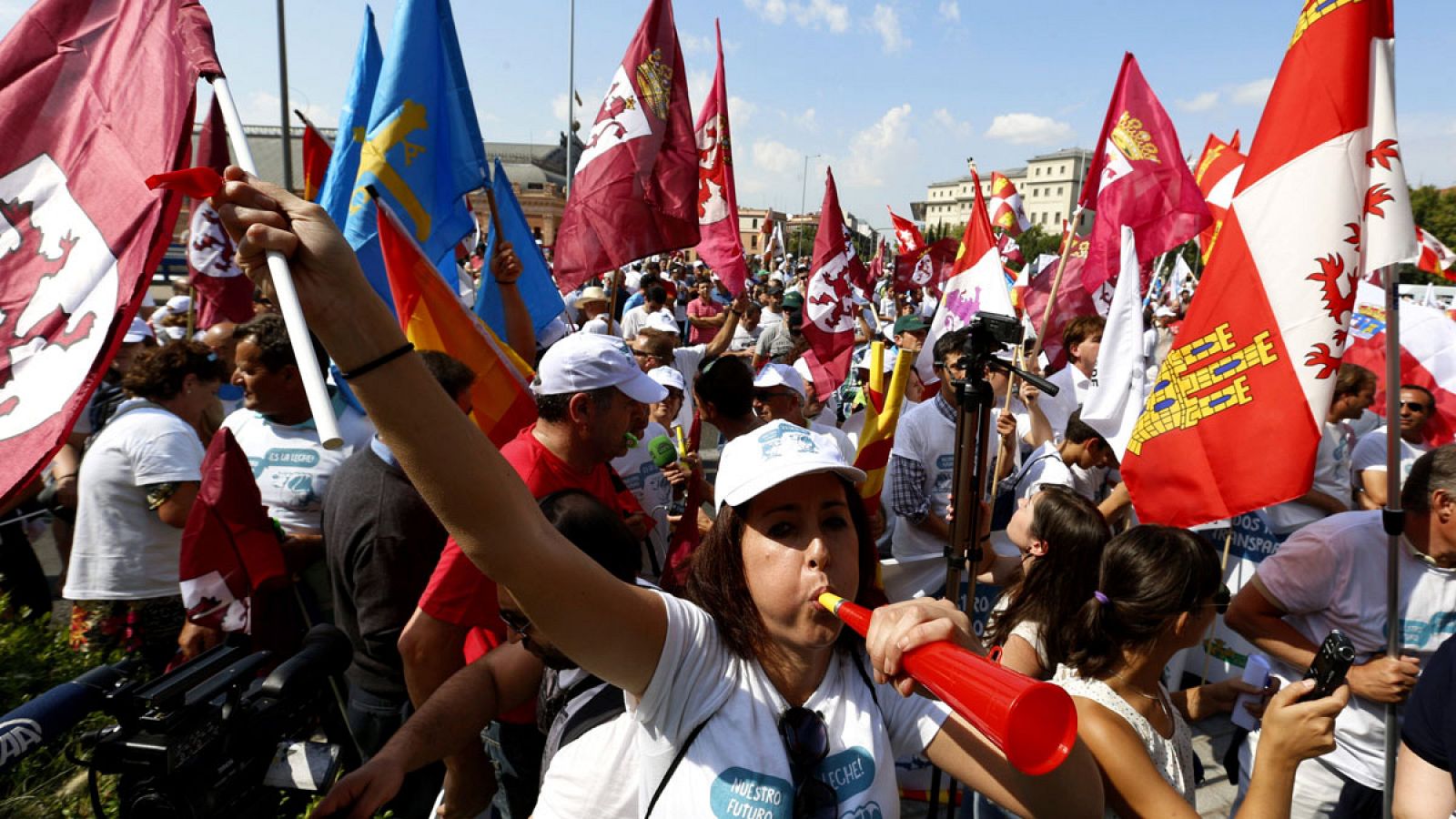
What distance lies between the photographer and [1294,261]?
7.77ft

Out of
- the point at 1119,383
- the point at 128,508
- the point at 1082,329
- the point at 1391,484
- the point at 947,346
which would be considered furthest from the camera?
the point at 1082,329

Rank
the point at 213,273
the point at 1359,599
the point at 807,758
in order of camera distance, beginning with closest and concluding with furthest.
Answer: the point at 807,758 → the point at 1359,599 → the point at 213,273

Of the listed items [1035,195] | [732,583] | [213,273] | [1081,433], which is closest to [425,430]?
[732,583]

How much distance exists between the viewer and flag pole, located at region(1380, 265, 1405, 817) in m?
2.20

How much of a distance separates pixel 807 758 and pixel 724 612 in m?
0.30

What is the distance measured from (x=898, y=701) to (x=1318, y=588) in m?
1.96

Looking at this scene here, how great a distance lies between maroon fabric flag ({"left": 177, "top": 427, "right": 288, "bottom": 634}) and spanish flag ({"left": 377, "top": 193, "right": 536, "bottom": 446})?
33.9 inches

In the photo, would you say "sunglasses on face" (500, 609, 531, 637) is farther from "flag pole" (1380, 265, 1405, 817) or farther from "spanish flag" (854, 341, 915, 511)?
"flag pole" (1380, 265, 1405, 817)

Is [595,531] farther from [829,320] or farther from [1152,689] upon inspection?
[829,320]

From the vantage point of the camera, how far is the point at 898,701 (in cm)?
158

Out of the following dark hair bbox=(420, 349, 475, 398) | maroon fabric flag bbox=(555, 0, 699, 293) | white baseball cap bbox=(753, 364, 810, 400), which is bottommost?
white baseball cap bbox=(753, 364, 810, 400)

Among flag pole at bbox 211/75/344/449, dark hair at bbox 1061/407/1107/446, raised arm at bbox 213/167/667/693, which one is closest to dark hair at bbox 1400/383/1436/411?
dark hair at bbox 1061/407/1107/446

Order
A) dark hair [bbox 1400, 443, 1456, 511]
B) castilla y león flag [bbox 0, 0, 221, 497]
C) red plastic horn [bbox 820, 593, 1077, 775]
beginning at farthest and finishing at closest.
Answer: dark hair [bbox 1400, 443, 1456, 511] < castilla y león flag [bbox 0, 0, 221, 497] < red plastic horn [bbox 820, 593, 1077, 775]

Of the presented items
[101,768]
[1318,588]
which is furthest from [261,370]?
[1318,588]
